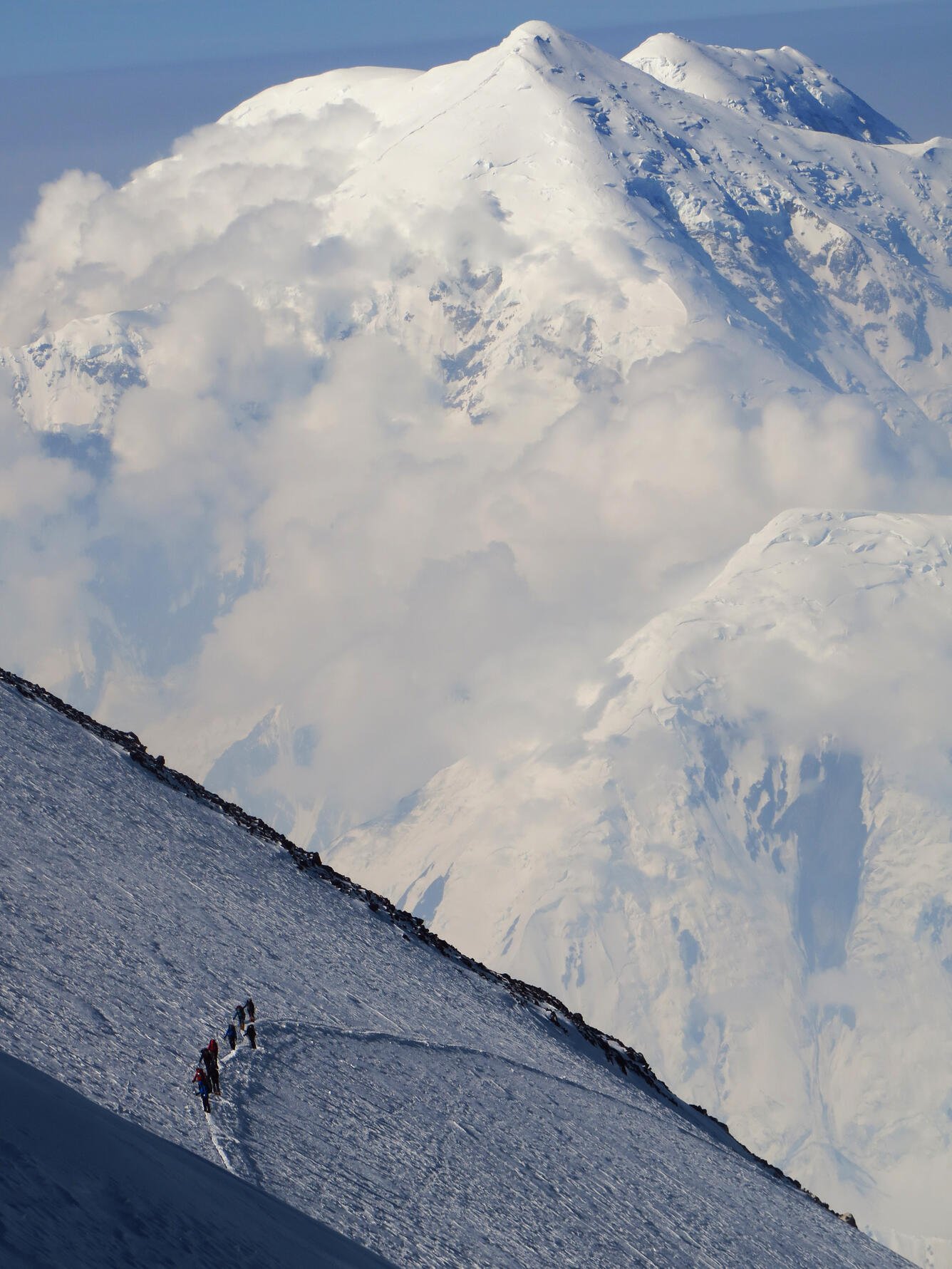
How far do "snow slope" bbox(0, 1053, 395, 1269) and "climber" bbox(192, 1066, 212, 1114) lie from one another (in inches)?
321

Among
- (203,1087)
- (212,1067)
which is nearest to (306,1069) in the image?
(212,1067)

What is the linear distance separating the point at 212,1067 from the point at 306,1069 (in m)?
5.64

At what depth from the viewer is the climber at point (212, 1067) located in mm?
31922

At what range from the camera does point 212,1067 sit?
32219mm

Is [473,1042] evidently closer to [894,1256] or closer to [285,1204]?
[894,1256]

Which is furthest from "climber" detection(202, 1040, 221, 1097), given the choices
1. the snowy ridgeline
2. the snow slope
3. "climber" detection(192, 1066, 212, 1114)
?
the snow slope

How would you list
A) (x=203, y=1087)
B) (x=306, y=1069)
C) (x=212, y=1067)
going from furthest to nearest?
1. (x=306, y=1069)
2. (x=212, y=1067)
3. (x=203, y=1087)

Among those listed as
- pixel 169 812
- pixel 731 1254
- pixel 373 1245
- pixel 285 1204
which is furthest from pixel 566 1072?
pixel 285 1204

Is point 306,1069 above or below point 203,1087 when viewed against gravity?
above

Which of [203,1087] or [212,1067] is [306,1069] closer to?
[212,1067]

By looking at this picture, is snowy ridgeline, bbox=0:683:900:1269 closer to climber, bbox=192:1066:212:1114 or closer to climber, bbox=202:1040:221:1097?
climber, bbox=192:1066:212:1114

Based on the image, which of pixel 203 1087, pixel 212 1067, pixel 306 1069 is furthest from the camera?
pixel 306 1069

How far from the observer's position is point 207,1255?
715 inches

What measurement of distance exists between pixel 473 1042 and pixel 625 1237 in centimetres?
1232
